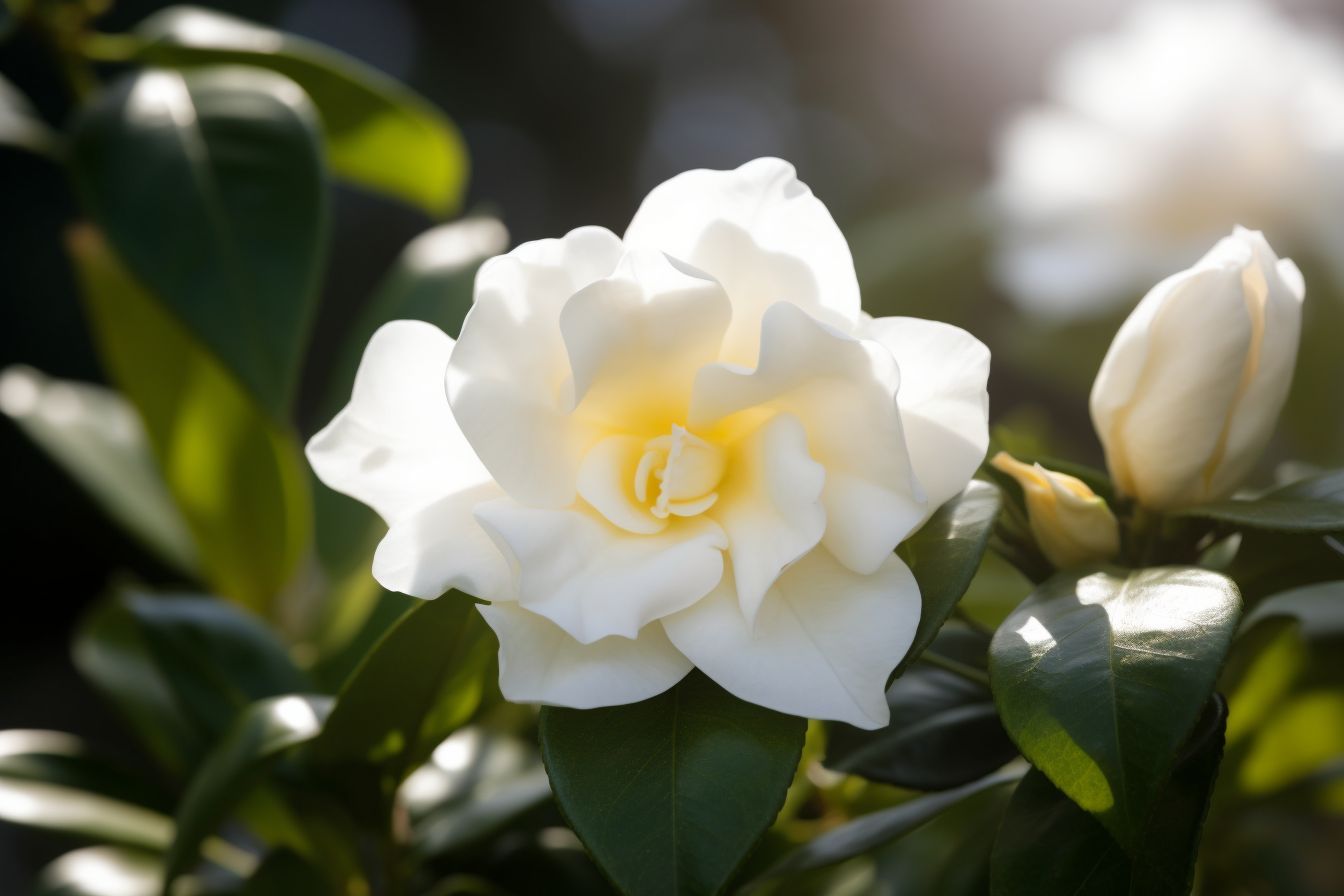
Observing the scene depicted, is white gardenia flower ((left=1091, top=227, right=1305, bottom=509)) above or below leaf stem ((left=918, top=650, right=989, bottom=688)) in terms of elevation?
above

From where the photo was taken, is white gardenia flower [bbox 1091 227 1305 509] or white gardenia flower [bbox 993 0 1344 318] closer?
white gardenia flower [bbox 1091 227 1305 509]

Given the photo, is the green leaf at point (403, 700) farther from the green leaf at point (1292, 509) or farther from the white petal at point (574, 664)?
the green leaf at point (1292, 509)

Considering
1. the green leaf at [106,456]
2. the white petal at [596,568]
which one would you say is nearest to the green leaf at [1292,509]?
the white petal at [596,568]

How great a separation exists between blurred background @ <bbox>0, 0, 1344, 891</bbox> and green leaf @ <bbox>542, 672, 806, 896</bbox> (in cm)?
84

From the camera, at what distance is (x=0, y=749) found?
2.54ft

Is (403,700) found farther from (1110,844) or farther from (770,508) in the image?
(1110,844)

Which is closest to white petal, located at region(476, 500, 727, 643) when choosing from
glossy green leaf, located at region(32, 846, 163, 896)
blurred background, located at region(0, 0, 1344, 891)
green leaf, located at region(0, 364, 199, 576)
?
glossy green leaf, located at region(32, 846, 163, 896)

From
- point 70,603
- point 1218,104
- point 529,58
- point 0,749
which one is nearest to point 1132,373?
point 0,749

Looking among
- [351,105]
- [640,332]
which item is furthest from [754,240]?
[351,105]

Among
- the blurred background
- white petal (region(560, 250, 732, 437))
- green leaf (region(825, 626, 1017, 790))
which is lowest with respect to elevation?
the blurred background

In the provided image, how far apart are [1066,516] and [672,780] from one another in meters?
0.22

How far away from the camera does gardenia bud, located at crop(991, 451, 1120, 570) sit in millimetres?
540

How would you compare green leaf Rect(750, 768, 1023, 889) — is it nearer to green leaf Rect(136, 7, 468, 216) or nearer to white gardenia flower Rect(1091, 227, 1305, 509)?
white gardenia flower Rect(1091, 227, 1305, 509)

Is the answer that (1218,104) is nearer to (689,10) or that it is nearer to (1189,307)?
(1189,307)
